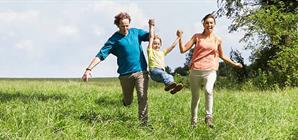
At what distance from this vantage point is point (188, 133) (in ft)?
32.0

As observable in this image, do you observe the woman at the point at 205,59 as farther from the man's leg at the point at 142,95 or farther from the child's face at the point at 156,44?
the child's face at the point at 156,44

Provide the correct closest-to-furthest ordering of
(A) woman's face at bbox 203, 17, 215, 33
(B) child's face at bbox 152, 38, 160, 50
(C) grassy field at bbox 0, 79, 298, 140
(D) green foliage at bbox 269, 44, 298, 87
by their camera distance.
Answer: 1. (C) grassy field at bbox 0, 79, 298, 140
2. (A) woman's face at bbox 203, 17, 215, 33
3. (B) child's face at bbox 152, 38, 160, 50
4. (D) green foliage at bbox 269, 44, 298, 87

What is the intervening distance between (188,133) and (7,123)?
3.03 metres

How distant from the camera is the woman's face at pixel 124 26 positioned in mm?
10680

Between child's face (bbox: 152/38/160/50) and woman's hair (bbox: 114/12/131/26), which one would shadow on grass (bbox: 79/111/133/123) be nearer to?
child's face (bbox: 152/38/160/50)

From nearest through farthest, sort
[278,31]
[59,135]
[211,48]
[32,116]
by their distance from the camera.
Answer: [59,135]
[32,116]
[211,48]
[278,31]

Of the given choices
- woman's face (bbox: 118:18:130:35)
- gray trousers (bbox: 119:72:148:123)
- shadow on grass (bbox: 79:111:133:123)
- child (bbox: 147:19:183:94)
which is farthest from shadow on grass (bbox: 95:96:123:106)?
woman's face (bbox: 118:18:130:35)

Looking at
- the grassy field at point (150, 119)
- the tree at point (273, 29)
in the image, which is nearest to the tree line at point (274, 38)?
the tree at point (273, 29)

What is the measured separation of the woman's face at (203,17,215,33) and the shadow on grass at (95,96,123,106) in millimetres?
4630

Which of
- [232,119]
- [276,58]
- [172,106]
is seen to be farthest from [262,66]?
[232,119]

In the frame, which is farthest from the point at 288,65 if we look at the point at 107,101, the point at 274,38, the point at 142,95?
the point at 142,95

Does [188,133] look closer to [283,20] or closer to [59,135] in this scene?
[59,135]

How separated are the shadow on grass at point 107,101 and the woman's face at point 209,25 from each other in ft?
15.2

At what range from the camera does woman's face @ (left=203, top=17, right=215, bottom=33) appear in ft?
34.8
